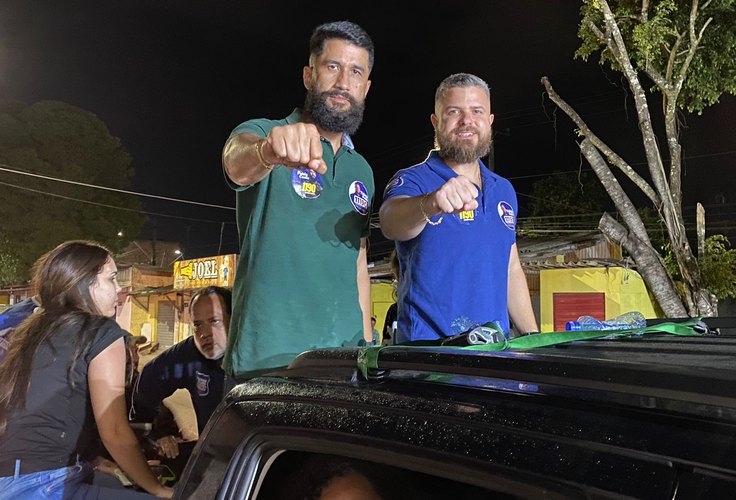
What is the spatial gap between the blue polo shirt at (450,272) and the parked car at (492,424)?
1008 mm

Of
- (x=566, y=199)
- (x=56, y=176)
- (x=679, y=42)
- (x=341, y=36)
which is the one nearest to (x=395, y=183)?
(x=341, y=36)

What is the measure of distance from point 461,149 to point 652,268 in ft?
21.8

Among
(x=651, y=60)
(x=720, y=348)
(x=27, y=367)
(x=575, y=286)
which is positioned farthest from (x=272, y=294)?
(x=575, y=286)

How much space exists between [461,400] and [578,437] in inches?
8.0

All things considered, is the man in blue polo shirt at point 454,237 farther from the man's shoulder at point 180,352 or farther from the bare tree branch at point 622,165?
the bare tree branch at point 622,165

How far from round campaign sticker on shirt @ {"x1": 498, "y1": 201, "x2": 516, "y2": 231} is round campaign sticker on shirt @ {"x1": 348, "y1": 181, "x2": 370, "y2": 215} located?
60 cm

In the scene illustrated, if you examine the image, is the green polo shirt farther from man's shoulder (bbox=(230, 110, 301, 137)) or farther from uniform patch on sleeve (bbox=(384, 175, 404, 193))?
uniform patch on sleeve (bbox=(384, 175, 404, 193))

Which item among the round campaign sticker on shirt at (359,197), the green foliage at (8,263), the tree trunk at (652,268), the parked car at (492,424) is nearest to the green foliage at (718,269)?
the tree trunk at (652,268)

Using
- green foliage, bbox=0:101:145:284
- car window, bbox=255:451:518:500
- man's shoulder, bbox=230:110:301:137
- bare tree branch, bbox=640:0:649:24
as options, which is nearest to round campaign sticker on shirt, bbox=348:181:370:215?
man's shoulder, bbox=230:110:301:137

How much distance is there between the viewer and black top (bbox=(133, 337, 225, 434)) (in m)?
3.33

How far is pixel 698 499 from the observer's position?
2.14 feet

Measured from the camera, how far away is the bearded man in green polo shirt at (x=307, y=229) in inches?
80.0

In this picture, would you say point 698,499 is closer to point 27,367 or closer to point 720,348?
point 720,348

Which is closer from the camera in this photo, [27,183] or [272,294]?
[272,294]
